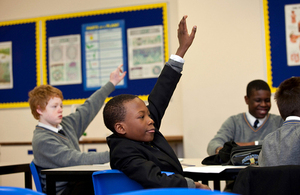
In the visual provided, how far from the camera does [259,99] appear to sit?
2461mm

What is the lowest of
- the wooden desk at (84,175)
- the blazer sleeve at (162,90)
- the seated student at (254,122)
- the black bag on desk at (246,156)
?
the wooden desk at (84,175)

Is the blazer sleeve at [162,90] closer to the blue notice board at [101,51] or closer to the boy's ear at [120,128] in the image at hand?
the boy's ear at [120,128]

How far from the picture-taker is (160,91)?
61.4 inches

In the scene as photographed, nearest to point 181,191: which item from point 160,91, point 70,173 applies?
point 160,91

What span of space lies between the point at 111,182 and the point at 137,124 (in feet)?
0.82

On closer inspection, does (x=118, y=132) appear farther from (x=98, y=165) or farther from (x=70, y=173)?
(x=98, y=165)

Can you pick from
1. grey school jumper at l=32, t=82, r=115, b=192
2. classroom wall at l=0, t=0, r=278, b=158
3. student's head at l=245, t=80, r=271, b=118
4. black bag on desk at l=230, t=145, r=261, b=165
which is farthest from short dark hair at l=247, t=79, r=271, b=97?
grey school jumper at l=32, t=82, r=115, b=192

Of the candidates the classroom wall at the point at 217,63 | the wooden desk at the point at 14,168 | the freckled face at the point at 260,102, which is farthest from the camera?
the classroom wall at the point at 217,63

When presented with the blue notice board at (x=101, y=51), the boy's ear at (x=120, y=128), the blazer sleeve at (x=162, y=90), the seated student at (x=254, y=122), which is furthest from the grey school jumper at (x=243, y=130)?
the blue notice board at (x=101, y=51)

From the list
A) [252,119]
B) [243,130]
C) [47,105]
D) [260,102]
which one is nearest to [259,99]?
[260,102]

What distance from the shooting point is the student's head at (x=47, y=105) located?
2193 mm

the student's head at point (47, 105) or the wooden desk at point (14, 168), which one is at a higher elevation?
the student's head at point (47, 105)

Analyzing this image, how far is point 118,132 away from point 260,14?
248 cm

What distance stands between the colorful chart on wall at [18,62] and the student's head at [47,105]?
1.98 meters
